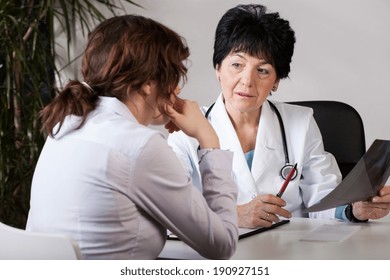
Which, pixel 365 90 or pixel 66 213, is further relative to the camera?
pixel 365 90

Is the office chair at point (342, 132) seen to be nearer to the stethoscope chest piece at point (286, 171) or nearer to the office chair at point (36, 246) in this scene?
the stethoscope chest piece at point (286, 171)

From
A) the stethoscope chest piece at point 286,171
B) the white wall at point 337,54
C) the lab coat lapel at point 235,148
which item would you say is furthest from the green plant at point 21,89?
the stethoscope chest piece at point 286,171

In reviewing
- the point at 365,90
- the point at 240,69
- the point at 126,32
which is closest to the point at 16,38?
the point at 240,69

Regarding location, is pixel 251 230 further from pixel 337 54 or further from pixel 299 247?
pixel 337 54

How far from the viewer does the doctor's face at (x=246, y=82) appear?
2074 millimetres

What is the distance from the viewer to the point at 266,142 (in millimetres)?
2018

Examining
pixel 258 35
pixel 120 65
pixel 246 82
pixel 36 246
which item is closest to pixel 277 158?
pixel 246 82

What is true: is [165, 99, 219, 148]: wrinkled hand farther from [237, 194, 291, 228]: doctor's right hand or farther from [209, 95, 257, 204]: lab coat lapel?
[209, 95, 257, 204]: lab coat lapel

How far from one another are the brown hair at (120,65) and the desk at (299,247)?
36 cm

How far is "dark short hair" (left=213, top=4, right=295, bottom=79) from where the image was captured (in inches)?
81.8

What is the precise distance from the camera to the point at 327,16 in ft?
10.0

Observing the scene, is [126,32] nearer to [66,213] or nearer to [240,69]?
[66,213]
